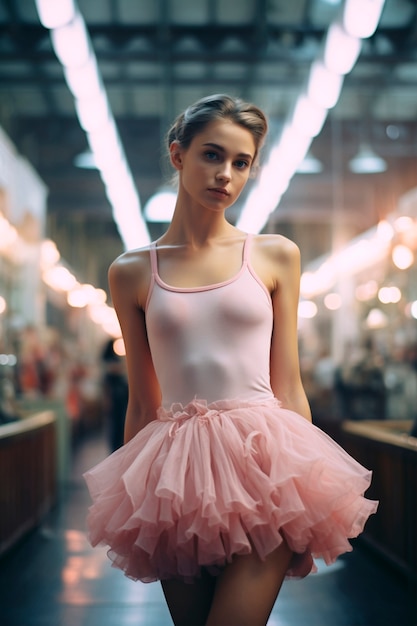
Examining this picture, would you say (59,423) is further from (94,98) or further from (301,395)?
(301,395)

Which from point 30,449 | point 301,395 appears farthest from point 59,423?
point 301,395

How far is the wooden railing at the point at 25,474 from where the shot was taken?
17.5 feet

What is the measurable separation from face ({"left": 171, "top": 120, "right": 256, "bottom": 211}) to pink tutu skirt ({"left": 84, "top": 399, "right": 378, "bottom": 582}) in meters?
0.40

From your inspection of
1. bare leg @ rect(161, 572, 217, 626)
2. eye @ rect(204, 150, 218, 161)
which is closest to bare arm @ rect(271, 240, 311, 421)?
eye @ rect(204, 150, 218, 161)

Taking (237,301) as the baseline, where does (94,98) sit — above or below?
above

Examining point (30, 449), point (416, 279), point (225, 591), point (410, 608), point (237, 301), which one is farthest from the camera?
point (416, 279)

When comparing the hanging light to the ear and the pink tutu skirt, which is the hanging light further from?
the pink tutu skirt

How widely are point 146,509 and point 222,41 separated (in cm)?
679

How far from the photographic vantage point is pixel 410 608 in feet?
13.2

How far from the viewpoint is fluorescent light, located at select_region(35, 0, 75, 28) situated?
200 inches

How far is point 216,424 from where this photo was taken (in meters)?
1.64

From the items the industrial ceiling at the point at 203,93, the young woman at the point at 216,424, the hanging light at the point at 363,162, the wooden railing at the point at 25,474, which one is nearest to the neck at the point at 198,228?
the young woman at the point at 216,424

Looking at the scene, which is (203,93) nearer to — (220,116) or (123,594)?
(123,594)

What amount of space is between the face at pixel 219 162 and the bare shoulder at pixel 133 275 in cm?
17
